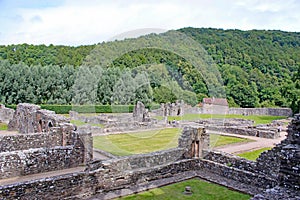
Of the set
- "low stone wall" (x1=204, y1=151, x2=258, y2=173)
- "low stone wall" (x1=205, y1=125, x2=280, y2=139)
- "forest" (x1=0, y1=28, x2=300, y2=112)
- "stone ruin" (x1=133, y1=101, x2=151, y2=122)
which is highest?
"forest" (x1=0, y1=28, x2=300, y2=112)

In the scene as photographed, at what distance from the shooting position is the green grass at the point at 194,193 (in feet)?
28.7

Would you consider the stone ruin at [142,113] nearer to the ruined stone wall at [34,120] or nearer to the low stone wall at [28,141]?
the ruined stone wall at [34,120]

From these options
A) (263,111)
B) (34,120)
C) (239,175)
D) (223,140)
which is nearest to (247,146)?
(223,140)

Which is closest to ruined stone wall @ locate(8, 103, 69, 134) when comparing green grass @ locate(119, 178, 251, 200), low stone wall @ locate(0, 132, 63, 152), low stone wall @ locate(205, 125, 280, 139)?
low stone wall @ locate(0, 132, 63, 152)

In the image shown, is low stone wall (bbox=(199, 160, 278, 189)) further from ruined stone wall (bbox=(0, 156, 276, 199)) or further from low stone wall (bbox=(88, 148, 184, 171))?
low stone wall (bbox=(88, 148, 184, 171))

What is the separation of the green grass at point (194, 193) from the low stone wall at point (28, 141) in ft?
21.7

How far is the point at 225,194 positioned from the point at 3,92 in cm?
4139

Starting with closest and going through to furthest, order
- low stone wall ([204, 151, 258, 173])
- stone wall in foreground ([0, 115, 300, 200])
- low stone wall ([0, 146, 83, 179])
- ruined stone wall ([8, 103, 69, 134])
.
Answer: stone wall in foreground ([0, 115, 300, 200]) → low stone wall ([204, 151, 258, 173]) → low stone wall ([0, 146, 83, 179]) → ruined stone wall ([8, 103, 69, 134])

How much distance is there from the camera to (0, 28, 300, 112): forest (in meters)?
13.4

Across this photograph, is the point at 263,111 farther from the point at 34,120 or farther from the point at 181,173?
the point at 181,173

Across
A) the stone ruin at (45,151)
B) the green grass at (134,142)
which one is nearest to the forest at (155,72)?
the green grass at (134,142)

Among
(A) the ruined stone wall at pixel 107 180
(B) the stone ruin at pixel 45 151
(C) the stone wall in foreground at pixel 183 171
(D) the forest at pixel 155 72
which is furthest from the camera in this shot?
(D) the forest at pixel 155 72

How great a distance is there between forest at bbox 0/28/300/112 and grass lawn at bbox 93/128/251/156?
274cm

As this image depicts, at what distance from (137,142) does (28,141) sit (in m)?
7.81
